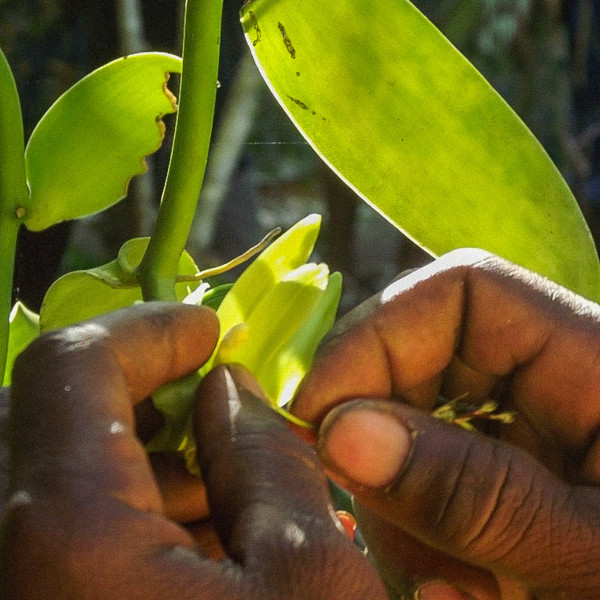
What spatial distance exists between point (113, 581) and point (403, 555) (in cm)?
33

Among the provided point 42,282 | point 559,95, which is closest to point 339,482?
point 42,282

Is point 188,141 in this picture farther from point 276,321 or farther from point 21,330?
point 21,330

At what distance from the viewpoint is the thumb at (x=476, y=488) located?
462 millimetres

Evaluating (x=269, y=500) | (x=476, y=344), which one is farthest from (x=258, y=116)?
(x=269, y=500)

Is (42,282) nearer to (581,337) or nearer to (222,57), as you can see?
(222,57)

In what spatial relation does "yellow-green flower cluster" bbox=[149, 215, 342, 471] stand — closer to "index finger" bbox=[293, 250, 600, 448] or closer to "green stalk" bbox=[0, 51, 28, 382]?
"index finger" bbox=[293, 250, 600, 448]

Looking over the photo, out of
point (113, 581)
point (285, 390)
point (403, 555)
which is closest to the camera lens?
point (113, 581)

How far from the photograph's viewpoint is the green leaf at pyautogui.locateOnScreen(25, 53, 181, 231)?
588 millimetres

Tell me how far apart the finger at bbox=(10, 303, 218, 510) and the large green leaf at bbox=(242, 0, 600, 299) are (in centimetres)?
19

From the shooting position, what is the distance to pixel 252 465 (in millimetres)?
379

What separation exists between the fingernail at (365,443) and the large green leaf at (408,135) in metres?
0.11

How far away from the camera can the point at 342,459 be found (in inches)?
18.8

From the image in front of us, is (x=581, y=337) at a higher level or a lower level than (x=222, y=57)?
lower

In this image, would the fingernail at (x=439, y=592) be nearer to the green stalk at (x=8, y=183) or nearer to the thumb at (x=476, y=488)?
the thumb at (x=476, y=488)
